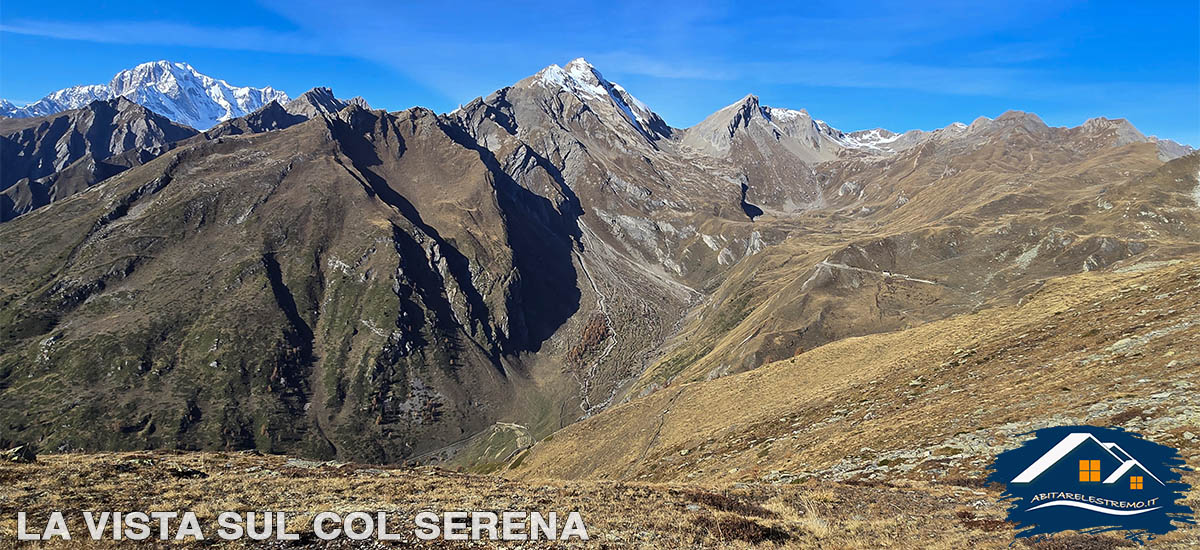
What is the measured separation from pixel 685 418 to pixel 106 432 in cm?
17035

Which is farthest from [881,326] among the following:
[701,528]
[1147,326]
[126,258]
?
[126,258]

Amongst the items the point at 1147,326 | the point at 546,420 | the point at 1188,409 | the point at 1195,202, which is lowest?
the point at 546,420

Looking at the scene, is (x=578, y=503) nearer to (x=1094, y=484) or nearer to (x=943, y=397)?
(x=1094, y=484)

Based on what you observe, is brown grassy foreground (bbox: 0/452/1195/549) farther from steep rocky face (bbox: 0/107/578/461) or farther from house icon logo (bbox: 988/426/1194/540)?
steep rocky face (bbox: 0/107/578/461)

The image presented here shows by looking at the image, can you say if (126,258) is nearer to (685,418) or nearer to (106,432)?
(106,432)

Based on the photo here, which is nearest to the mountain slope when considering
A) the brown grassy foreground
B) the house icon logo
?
the house icon logo

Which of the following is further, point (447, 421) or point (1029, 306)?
point (447, 421)

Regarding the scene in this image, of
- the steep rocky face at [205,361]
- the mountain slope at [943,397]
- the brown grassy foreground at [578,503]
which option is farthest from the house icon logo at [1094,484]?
the steep rocky face at [205,361]

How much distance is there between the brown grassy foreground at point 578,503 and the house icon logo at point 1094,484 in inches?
38.5

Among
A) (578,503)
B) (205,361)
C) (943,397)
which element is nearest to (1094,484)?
(578,503)

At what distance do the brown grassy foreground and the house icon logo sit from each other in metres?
0.98

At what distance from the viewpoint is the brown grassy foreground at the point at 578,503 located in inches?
681

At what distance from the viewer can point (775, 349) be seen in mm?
124562

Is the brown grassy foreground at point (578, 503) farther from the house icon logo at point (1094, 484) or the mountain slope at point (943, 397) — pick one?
the mountain slope at point (943, 397)
